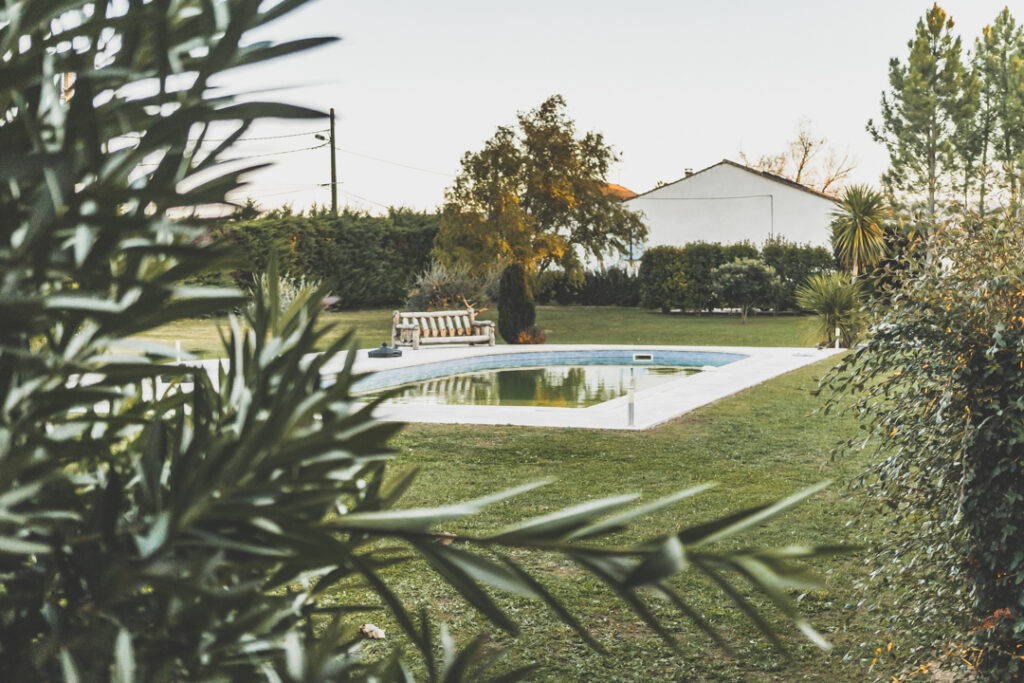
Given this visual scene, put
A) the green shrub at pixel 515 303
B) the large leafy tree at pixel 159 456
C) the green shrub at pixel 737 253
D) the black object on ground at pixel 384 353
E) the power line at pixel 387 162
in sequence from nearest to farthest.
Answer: the large leafy tree at pixel 159 456
the black object on ground at pixel 384 353
the green shrub at pixel 515 303
the green shrub at pixel 737 253
the power line at pixel 387 162

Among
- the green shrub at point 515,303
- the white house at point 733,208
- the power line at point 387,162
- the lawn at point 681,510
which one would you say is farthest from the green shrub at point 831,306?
the power line at point 387,162

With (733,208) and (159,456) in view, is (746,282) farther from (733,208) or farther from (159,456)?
(159,456)

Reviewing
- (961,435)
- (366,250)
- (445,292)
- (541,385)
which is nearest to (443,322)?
(445,292)

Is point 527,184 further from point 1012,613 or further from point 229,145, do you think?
point 229,145

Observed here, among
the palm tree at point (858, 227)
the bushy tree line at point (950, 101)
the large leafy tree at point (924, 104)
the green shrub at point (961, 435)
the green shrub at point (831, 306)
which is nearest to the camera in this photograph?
the green shrub at point (961, 435)

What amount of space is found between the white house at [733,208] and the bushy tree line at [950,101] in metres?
3.40

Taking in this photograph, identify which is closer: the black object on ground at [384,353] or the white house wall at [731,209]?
the black object on ground at [384,353]

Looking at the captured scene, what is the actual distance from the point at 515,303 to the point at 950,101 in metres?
23.3

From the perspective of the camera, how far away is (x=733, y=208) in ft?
125

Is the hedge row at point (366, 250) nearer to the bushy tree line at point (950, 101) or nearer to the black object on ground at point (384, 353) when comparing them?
the black object on ground at point (384, 353)

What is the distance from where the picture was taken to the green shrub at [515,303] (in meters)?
20.0

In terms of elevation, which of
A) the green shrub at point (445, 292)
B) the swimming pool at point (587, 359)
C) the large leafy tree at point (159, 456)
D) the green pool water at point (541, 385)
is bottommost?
the green pool water at point (541, 385)

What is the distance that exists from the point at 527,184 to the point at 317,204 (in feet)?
26.3

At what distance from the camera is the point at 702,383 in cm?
1252
